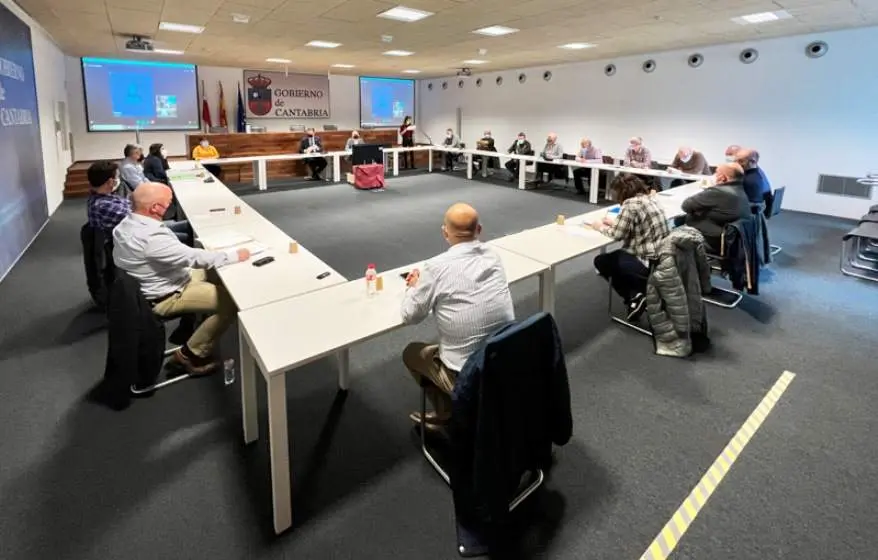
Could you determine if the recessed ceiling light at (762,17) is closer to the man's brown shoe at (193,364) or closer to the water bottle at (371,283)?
the water bottle at (371,283)

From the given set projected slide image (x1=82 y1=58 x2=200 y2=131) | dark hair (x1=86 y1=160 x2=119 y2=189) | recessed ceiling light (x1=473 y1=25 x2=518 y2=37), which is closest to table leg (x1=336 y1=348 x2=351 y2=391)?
dark hair (x1=86 y1=160 x2=119 y2=189)

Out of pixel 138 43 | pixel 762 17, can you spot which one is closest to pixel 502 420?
pixel 762 17

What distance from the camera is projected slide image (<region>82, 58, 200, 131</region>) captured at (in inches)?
405

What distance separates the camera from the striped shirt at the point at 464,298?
178 centimetres

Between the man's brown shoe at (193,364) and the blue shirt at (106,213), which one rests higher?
the blue shirt at (106,213)

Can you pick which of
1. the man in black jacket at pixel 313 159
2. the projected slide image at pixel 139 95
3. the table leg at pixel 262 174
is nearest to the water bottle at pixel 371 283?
the table leg at pixel 262 174

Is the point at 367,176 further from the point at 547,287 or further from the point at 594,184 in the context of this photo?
the point at 547,287

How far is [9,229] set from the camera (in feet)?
15.0

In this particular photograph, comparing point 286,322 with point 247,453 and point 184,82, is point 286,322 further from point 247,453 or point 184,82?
point 184,82

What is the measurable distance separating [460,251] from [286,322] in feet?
2.52

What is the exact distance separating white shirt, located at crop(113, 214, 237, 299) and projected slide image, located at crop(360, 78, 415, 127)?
12.6m

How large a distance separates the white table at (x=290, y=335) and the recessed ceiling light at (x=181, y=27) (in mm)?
6014

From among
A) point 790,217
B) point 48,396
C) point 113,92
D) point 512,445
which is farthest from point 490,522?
point 113,92

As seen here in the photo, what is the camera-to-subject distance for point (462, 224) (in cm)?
186
